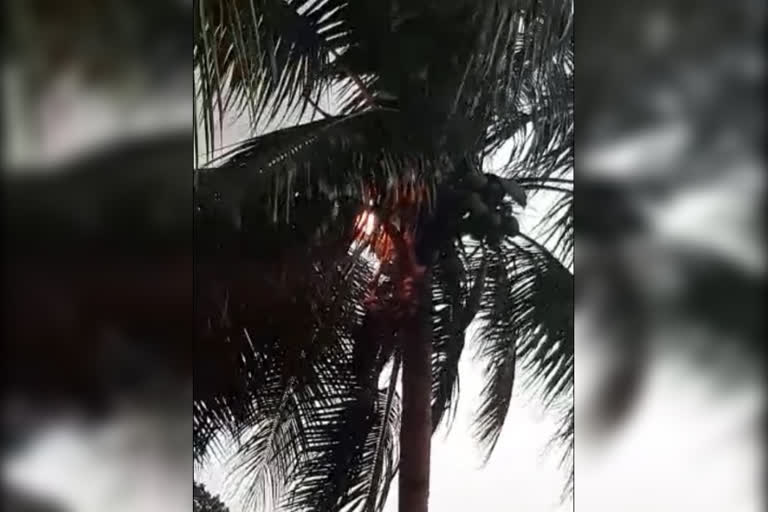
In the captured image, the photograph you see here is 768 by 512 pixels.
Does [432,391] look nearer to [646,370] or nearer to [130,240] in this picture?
[646,370]

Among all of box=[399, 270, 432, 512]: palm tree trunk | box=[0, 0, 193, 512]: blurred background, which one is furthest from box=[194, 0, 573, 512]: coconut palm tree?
box=[0, 0, 193, 512]: blurred background

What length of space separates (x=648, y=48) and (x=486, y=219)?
0.31m

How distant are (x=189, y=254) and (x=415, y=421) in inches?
16.0

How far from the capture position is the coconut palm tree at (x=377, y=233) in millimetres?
864

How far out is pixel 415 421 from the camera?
902 millimetres

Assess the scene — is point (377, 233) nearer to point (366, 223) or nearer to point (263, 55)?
point (366, 223)

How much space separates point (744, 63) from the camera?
82cm

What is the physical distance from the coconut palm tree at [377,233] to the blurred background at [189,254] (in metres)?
0.07

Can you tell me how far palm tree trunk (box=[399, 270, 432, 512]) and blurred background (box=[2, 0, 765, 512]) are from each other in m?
0.22

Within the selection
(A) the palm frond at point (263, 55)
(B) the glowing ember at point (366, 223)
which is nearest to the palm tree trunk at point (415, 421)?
(B) the glowing ember at point (366, 223)

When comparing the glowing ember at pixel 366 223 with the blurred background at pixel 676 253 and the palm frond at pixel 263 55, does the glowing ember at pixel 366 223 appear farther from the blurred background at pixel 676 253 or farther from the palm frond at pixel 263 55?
the blurred background at pixel 676 253

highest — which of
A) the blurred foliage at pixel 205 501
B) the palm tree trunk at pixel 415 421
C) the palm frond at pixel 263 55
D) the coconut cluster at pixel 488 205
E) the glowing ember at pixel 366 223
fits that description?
the palm frond at pixel 263 55

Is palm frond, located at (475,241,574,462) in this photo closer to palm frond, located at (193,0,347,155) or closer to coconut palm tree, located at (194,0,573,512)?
coconut palm tree, located at (194,0,573,512)

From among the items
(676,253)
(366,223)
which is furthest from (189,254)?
(676,253)
